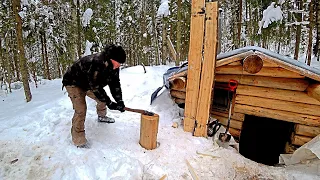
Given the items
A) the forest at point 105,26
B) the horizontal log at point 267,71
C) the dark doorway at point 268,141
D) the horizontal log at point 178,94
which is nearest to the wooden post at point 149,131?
the horizontal log at point 178,94

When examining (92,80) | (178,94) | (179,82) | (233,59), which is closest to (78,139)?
(92,80)

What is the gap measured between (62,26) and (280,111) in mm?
17229

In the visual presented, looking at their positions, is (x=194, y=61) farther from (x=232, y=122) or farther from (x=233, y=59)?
(x=232, y=122)

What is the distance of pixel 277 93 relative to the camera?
377cm

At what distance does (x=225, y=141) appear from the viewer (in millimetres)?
3801

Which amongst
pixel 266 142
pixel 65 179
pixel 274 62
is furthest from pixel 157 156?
pixel 274 62

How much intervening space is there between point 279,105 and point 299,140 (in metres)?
0.69

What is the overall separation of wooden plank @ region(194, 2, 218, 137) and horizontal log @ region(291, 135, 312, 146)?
1.58 m

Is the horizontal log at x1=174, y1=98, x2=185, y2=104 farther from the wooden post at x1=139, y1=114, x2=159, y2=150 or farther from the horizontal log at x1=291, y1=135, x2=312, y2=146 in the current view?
the horizontal log at x1=291, y1=135, x2=312, y2=146

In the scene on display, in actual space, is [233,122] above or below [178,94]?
below

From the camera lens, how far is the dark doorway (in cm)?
391

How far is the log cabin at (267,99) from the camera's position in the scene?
3.49 m

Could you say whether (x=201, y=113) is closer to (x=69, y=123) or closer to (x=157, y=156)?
(x=157, y=156)

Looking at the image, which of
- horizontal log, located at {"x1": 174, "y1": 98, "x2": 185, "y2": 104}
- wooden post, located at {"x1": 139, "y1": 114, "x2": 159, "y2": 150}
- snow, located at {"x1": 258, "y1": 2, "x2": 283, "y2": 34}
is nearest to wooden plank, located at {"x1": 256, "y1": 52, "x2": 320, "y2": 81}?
horizontal log, located at {"x1": 174, "y1": 98, "x2": 185, "y2": 104}
